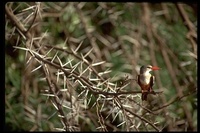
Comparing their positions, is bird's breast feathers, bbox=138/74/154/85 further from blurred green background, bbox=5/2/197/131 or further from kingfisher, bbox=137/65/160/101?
blurred green background, bbox=5/2/197/131

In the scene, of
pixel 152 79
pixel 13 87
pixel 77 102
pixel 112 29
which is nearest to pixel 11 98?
pixel 13 87

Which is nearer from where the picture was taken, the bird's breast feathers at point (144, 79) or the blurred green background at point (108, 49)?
the bird's breast feathers at point (144, 79)

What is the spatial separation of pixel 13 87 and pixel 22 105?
0.26 m

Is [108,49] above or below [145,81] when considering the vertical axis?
below

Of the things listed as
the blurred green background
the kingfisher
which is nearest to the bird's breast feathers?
the kingfisher

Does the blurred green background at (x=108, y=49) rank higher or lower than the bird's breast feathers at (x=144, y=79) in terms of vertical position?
lower

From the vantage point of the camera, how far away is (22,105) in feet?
11.0

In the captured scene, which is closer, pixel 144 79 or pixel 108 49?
pixel 144 79

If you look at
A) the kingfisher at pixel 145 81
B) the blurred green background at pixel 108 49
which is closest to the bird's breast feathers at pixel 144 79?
the kingfisher at pixel 145 81

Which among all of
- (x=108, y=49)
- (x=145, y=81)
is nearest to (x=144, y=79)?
(x=145, y=81)

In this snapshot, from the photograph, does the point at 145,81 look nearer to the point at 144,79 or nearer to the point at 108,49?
the point at 144,79

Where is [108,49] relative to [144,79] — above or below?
below

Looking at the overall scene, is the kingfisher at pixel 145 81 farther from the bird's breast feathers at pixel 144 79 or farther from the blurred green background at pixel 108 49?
the blurred green background at pixel 108 49

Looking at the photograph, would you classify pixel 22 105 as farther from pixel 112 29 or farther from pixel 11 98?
pixel 112 29
